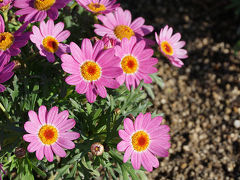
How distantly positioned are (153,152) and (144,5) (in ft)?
8.26

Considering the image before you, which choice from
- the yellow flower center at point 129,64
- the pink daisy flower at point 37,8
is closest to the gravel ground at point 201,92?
the yellow flower center at point 129,64

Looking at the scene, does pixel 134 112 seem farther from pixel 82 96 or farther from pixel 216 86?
pixel 216 86

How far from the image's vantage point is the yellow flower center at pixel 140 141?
6.09ft

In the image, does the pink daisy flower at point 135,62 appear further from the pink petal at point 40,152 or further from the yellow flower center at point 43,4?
the pink petal at point 40,152

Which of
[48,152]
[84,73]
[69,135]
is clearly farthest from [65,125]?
[84,73]

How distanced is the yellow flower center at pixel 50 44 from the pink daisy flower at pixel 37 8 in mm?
143

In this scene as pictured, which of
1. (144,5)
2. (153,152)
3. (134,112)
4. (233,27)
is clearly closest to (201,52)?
(233,27)

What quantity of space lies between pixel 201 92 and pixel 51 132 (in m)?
2.14

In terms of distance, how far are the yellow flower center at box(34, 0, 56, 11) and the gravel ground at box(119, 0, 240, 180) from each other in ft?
5.57

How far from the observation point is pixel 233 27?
3.92 metres

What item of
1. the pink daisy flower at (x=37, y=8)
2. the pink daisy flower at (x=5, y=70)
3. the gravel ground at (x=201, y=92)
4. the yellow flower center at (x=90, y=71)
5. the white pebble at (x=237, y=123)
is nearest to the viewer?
the pink daisy flower at (x=5, y=70)

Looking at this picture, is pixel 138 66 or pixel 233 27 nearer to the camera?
pixel 138 66

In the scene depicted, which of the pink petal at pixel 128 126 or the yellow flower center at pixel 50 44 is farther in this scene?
the yellow flower center at pixel 50 44

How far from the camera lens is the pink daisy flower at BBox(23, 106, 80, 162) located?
175cm
